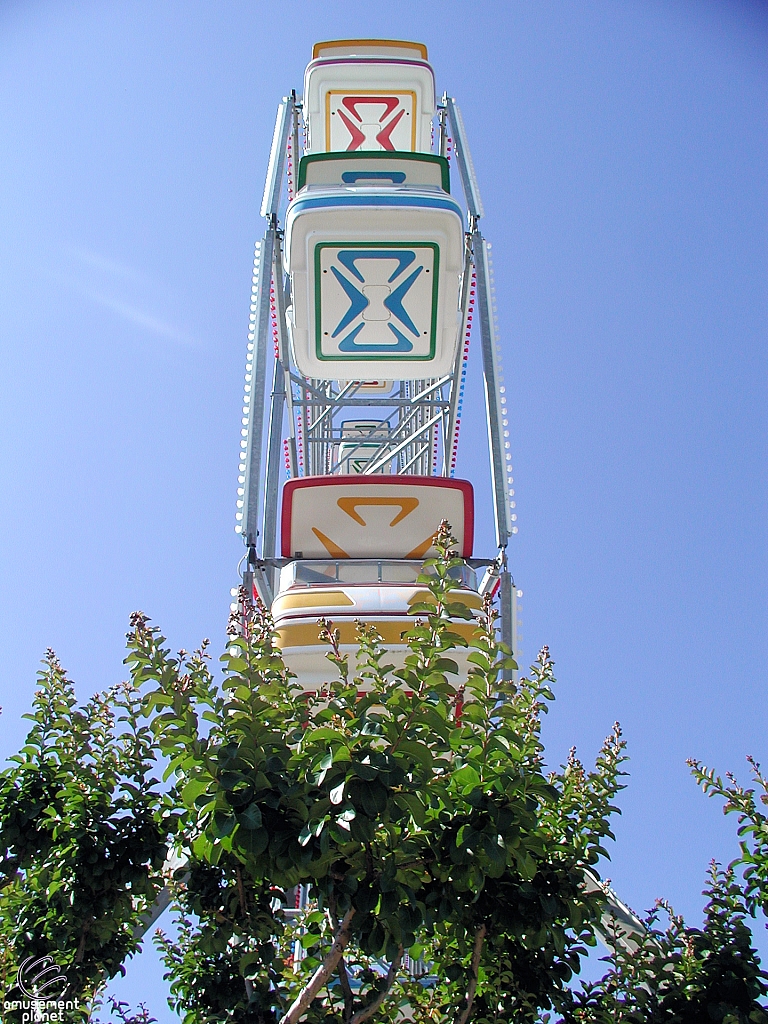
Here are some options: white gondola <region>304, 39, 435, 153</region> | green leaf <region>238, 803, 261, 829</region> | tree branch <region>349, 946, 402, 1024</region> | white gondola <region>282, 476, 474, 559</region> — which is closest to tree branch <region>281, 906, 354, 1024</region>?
tree branch <region>349, 946, 402, 1024</region>

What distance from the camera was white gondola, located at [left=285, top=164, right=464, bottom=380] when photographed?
7.40 meters

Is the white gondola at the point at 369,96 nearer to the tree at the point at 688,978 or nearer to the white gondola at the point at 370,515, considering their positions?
the white gondola at the point at 370,515

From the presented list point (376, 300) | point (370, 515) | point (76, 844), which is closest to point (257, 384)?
point (370, 515)

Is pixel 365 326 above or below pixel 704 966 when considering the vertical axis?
above

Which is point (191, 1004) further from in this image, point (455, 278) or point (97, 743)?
point (455, 278)

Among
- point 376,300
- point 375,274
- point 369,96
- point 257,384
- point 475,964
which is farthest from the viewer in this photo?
point 369,96

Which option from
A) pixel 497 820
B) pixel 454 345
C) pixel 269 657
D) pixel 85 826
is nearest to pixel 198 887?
pixel 85 826

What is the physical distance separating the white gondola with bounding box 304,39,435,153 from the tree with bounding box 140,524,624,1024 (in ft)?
24.8

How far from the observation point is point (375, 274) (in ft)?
25.7

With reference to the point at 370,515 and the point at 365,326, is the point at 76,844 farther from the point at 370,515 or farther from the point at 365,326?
the point at 365,326

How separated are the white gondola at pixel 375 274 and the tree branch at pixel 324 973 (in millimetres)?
5597

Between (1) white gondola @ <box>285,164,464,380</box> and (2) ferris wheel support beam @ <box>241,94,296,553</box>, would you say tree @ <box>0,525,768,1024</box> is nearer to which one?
(2) ferris wheel support beam @ <box>241,94,296,553</box>

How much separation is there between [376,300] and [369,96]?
9.08 feet

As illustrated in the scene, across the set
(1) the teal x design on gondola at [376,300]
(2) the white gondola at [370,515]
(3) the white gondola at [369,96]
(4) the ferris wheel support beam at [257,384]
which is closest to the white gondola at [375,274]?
(1) the teal x design on gondola at [376,300]
